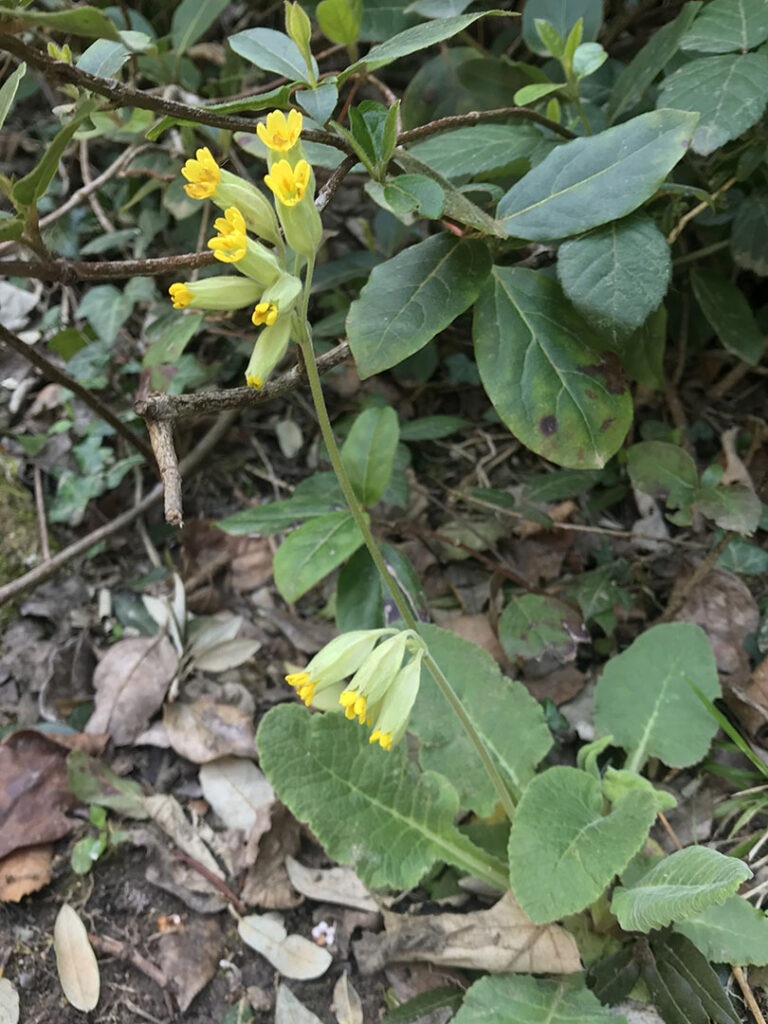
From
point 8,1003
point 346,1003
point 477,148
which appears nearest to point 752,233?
point 477,148

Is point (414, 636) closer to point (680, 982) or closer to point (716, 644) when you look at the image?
point (680, 982)

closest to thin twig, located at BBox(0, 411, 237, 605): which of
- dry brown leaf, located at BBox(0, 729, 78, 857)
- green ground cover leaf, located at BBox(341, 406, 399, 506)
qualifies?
dry brown leaf, located at BBox(0, 729, 78, 857)

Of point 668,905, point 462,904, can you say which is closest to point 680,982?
point 668,905

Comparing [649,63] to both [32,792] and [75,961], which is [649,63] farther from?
[75,961]

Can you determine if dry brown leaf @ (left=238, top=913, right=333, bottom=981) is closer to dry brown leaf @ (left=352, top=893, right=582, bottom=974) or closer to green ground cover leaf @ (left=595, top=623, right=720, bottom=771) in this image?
dry brown leaf @ (left=352, top=893, right=582, bottom=974)

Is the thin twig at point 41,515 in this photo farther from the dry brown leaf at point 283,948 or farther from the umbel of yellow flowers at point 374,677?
the umbel of yellow flowers at point 374,677

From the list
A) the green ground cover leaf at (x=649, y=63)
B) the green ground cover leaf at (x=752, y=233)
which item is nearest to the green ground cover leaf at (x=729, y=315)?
the green ground cover leaf at (x=752, y=233)
